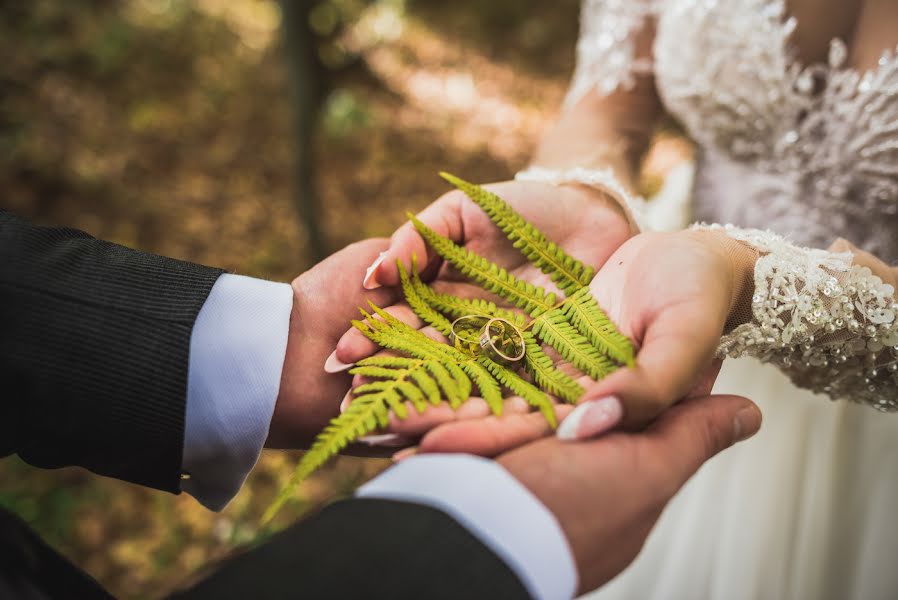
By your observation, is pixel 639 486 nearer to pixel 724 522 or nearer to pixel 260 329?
pixel 260 329

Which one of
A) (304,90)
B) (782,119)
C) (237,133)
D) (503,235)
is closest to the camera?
(503,235)

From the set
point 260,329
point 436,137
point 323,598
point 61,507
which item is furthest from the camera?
point 436,137

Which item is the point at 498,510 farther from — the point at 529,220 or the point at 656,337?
the point at 529,220

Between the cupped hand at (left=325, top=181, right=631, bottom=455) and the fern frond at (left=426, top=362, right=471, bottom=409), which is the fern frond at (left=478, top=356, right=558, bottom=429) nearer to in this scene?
the fern frond at (left=426, top=362, right=471, bottom=409)

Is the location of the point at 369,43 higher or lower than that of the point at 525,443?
higher

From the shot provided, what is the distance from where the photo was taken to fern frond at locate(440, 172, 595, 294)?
1.58 m

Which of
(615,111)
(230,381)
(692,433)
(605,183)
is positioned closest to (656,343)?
(692,433)

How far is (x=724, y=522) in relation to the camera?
1966 millimetres

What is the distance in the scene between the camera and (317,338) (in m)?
1.59

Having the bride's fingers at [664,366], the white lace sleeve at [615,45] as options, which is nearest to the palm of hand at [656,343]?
the bride's fingers at [664,366]

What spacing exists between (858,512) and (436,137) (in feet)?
14.8

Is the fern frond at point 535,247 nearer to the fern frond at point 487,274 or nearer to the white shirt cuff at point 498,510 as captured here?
the fern frond at point 487,274

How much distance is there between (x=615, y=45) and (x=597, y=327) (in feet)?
5.12

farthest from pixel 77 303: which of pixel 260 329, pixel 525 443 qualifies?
pixel 525 443
